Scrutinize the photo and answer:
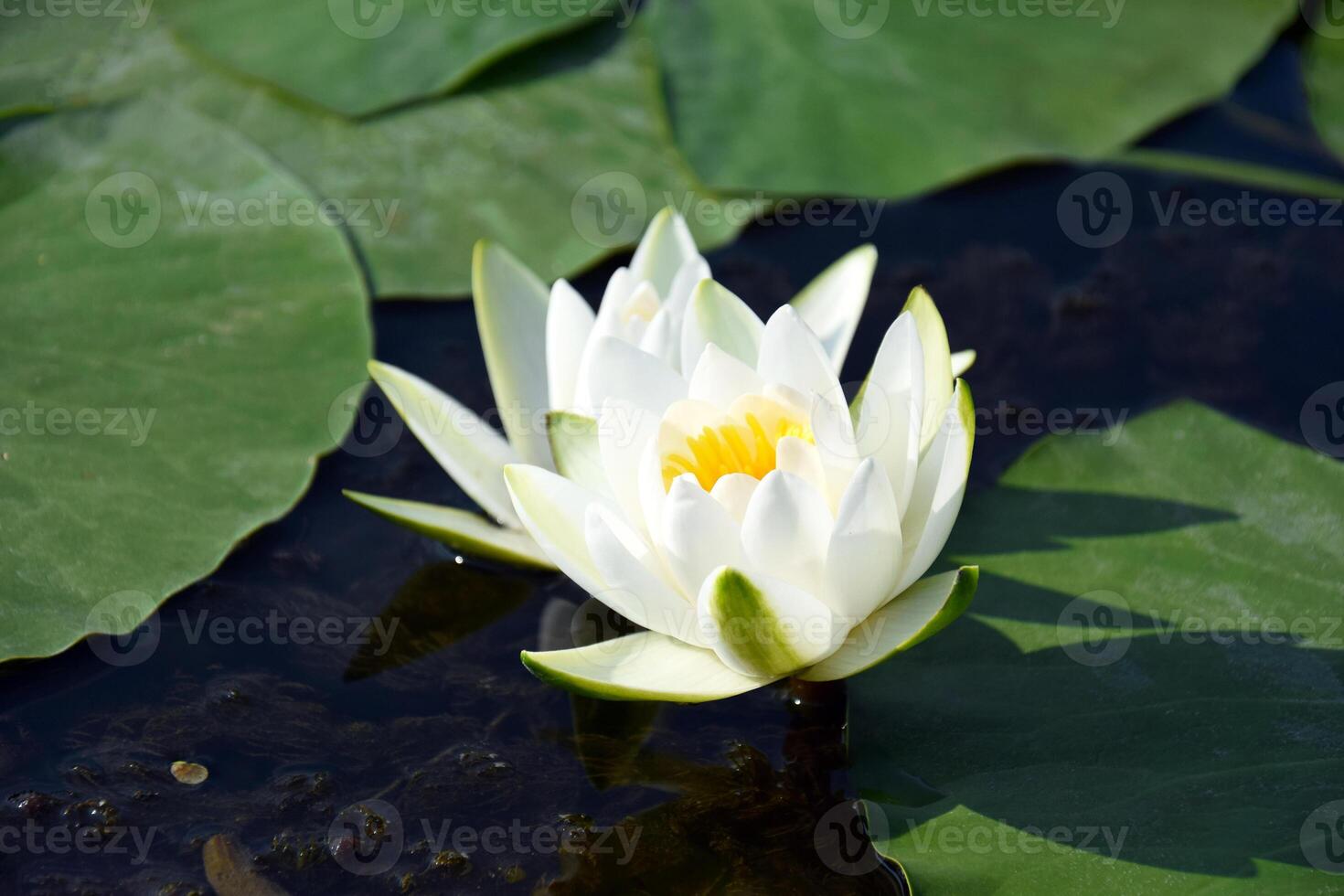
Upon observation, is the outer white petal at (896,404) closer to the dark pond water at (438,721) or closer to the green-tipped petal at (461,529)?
the dark pond water at (438,721)

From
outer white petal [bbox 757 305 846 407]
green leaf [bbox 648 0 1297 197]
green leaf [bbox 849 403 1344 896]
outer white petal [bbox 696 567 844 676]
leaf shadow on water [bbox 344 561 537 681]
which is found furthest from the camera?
green leaf [bbox 648 0 1297 197]

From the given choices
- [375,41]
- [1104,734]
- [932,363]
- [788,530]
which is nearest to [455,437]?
[788,530]

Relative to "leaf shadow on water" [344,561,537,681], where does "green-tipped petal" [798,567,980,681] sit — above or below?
above

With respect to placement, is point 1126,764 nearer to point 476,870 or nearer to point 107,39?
point 476,870

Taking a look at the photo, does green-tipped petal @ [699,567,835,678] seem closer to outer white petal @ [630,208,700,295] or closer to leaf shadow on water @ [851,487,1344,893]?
leaf shadow on water @ [851,487,1344,893]

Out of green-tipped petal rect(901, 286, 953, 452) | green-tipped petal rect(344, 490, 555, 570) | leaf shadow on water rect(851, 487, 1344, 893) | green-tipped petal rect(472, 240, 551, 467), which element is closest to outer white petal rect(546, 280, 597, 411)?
Answer: green-tipped petal rect(472, 240, 551, 467)

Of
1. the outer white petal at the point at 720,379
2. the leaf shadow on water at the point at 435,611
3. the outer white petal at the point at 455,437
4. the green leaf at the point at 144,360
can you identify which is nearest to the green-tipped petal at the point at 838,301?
the outer white petal at the point at 720,379

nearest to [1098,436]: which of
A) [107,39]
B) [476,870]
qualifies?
[476,870]
